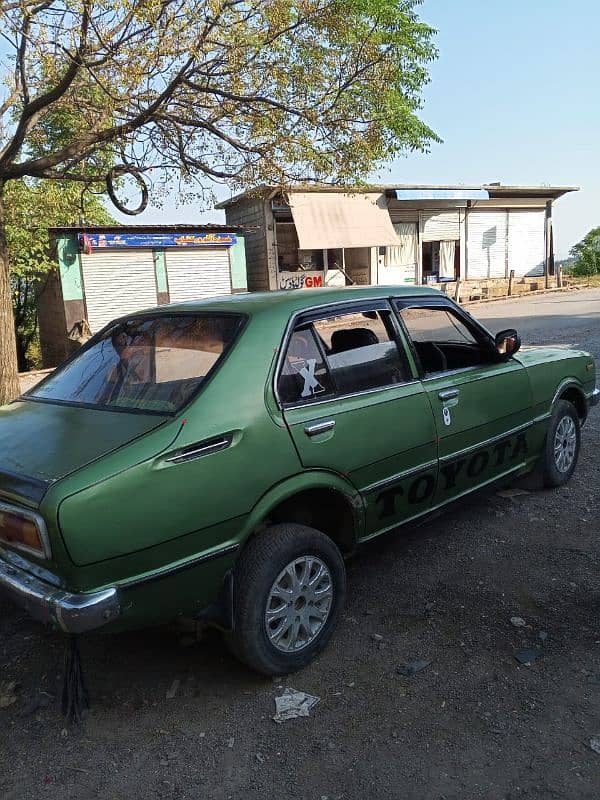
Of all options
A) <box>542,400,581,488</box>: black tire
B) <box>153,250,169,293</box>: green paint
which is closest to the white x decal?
<box>542,400,581,488</box>: black tire

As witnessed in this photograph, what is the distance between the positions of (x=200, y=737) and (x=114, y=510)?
103 cm

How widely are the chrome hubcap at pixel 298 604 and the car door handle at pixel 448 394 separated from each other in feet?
4.08

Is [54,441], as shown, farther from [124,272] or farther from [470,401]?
[124,272]

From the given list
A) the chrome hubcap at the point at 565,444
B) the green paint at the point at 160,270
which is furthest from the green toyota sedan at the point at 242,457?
the green paint at the point at 160,270

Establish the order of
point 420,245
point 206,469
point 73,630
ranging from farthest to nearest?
point 420,245 → point 206,469 → point 73,630

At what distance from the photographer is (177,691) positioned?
2830 millimetres

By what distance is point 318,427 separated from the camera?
9.56ft

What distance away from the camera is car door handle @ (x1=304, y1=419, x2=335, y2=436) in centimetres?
288

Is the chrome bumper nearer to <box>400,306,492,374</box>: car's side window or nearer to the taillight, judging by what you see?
the taillight

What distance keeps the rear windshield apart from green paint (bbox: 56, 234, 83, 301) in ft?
41.8

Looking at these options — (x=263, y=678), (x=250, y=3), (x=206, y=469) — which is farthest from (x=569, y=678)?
(x=250, y=3)

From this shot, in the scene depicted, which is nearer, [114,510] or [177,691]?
[114,510]

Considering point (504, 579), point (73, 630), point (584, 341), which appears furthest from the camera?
point (584, 341)

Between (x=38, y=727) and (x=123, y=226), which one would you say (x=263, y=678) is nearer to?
(x=38, y=727)
